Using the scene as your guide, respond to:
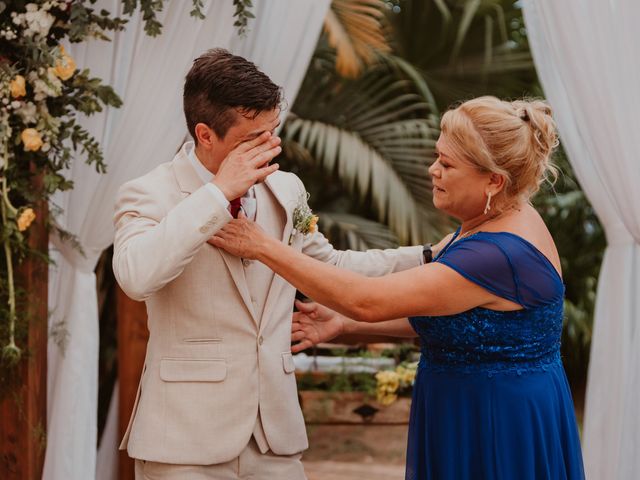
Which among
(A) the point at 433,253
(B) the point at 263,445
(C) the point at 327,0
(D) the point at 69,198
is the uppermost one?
(C) the point at 327,0

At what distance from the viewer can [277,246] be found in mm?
2051

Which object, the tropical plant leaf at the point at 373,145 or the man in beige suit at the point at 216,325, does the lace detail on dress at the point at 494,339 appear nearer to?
the man in beige suit at the point at 216,325

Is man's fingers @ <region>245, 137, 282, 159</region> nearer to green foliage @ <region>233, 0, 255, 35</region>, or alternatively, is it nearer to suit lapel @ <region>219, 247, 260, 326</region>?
suit lapel @ <region>219, 247, 260, 326</region>

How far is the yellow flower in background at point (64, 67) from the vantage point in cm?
279

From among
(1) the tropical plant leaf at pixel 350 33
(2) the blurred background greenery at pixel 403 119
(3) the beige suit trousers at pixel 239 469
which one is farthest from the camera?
(2) the blurred background greenery at pixel 403 119

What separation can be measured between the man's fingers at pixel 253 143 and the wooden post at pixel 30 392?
55.1 inches

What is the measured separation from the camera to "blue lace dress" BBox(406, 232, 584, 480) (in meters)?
2.14

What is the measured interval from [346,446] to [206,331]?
9.96ft

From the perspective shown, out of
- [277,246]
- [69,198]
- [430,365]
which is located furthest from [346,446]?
[277,246]

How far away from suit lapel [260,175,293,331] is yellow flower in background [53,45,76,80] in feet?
3.15

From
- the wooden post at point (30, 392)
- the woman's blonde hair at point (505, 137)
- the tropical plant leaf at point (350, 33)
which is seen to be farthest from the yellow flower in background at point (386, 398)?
the woman's blonde hair at point (505, 137)

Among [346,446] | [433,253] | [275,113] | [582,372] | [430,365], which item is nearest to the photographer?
[275,113]

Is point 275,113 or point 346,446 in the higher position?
point 275,113

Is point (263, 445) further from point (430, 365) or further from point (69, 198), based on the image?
point (69, 198)
